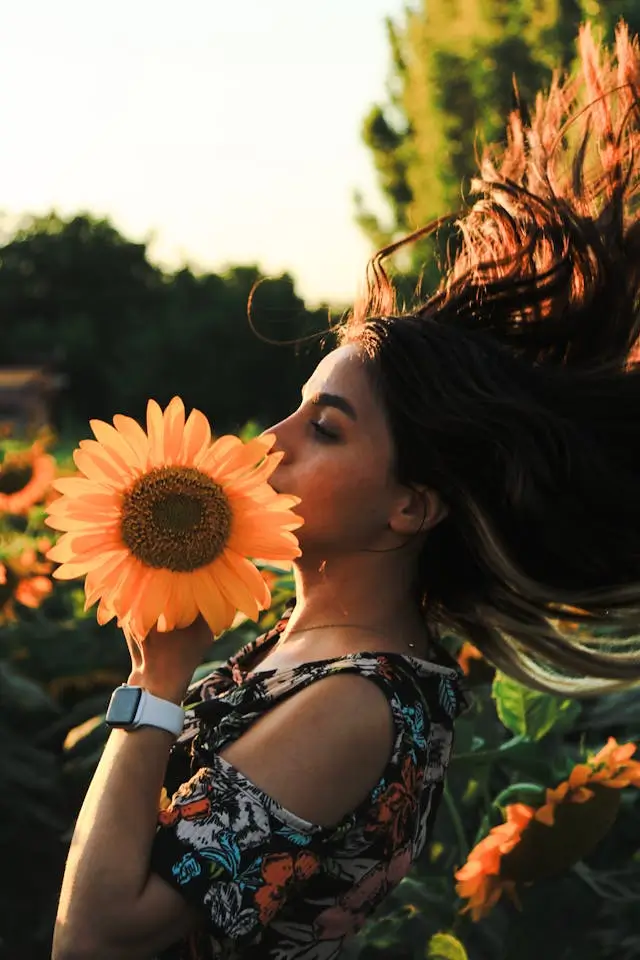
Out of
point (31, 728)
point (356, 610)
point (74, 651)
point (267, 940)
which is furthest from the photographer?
point (74, 651)

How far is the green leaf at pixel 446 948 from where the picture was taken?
275 cm

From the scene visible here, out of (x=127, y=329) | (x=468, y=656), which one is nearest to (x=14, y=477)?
(x=468, y=656)

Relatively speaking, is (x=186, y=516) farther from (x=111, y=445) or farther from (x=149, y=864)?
(x=149, y=864)

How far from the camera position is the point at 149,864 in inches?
71.5

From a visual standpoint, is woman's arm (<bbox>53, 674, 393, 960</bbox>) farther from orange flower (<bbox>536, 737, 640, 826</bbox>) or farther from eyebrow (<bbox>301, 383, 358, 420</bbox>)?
orange flower (<bbox>536, 737, 640, 826</bbox>)

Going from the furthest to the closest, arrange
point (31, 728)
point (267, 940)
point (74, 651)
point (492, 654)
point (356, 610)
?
point (74, 651)
point (31, 728)
point (492, 654)
point (356, 610)
point (267, 940)

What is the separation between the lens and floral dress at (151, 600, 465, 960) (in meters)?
1.84

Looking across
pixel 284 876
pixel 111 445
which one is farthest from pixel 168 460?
pixel 284 876

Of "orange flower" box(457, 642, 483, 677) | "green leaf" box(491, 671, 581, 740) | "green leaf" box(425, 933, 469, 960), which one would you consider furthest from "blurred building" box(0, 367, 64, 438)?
"green leaf" box(425, 933, 469, 960)

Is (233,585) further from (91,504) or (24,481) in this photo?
(24,481)

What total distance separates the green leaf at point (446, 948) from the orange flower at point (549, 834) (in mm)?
88

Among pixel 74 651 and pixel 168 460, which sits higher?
pixel 168 460

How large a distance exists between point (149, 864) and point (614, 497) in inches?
38.6

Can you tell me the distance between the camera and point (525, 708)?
A: 3.16 metres
